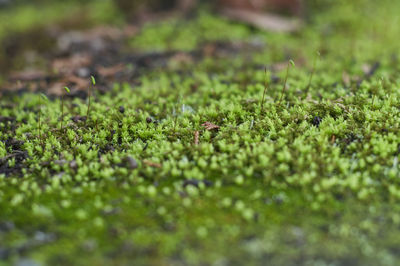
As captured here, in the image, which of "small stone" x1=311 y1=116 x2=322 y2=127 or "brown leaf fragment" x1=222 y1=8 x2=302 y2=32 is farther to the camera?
"brown leaf fragment" x1=222 y1=8 x2=302 y2=32

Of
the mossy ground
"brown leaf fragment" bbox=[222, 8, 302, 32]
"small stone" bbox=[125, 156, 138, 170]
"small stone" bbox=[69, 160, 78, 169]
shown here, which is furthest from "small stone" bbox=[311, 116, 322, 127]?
"brown leaf fragment" bbox=[222, 8, 302, 32]

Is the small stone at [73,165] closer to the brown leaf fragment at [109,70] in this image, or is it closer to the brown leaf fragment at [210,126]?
the brown leaf fragment at [210,126]

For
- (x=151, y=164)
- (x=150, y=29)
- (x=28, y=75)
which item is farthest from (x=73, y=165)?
(x=150, y=29)

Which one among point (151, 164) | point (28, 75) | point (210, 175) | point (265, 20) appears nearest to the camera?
point (210, 175)

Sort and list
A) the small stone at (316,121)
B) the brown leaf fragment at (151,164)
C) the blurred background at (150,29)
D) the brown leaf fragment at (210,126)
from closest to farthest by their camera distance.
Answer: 1. the brown leaf fragment at (151,164)
2. the small stone at (316,121)
3. the brown leaf fragment at (210,126)
4. the blurred background at (150,29)

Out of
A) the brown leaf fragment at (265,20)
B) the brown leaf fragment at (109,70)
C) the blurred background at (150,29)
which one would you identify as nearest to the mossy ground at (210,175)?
the brown leaf fragment at (109,70)

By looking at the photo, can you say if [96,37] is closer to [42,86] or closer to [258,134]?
[42,86]

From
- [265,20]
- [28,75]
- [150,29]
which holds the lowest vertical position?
[28,75]

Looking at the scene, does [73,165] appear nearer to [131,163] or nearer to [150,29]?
[131,163]

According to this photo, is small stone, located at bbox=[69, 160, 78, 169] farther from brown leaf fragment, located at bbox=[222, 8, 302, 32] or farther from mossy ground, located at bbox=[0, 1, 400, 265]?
brown leaf fragment, located at bbox=[222, 8, 302, 32]
